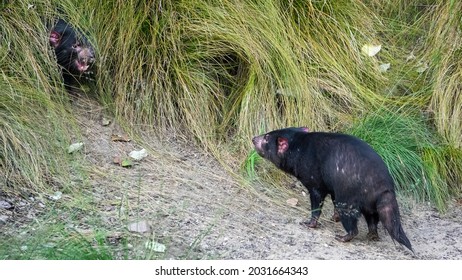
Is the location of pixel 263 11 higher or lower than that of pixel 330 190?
higher

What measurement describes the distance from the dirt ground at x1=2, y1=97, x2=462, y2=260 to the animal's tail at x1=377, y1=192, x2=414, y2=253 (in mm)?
147

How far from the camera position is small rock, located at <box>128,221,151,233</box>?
4145 mm

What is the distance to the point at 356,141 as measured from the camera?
4391 millimetres

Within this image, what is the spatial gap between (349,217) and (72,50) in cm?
215

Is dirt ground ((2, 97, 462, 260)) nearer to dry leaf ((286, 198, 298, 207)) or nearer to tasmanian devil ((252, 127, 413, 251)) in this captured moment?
dry leaf ((286, 198, 298, 207))

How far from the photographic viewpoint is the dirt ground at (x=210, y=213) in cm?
421

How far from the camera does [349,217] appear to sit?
4.30 m

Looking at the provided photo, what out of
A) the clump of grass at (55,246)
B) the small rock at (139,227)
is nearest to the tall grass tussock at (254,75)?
the small rock at (139,227)

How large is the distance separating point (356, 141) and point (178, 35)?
1.59 metres

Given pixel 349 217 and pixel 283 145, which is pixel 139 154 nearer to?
pixel 283 145

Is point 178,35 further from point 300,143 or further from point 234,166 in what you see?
point 300,143

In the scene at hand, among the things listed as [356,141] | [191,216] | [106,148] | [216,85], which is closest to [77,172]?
[106,148]

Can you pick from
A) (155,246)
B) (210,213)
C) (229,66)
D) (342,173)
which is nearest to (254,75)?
(229,66)

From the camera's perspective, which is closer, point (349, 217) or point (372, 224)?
point (349, 217)
